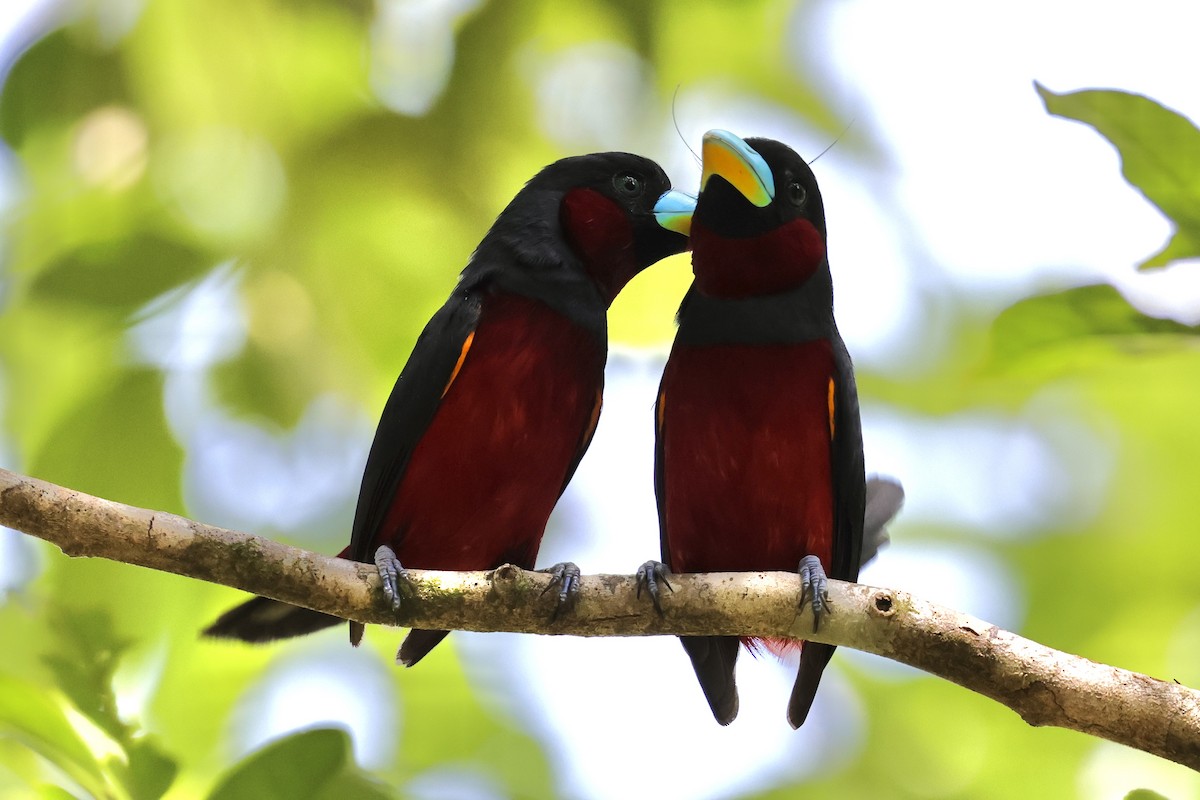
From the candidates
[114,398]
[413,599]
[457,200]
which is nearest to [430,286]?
[457,200]

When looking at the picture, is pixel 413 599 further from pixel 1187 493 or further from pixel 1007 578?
pixel 1187 493

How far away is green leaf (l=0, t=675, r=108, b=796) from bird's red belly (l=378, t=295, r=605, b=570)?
1089 millimetres

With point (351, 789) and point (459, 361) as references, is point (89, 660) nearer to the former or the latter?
point (351, 789)

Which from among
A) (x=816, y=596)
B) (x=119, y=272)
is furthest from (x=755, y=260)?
(x=119, y=272)

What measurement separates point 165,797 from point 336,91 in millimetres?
3621

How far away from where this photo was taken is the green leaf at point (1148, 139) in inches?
116

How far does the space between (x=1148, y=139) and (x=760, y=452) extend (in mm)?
1400

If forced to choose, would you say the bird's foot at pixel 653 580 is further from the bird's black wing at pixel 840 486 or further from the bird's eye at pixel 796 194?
the bird's eye at pixel 796 194

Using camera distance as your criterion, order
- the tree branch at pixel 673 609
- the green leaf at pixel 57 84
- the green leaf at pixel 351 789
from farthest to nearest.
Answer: the green leaf at pixel 57 84 → the green leaf at pixel 351 789 → the tree branch at pixel 673 609

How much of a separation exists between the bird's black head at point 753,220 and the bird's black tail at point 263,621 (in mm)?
1691

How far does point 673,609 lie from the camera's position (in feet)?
10.2

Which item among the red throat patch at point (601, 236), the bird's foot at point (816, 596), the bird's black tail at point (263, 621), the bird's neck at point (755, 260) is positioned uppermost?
the red throat patch at point (601, 236)

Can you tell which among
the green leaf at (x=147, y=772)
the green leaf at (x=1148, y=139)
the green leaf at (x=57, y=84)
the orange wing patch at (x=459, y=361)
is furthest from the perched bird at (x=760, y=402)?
the green leaf at (x=57, y=84)

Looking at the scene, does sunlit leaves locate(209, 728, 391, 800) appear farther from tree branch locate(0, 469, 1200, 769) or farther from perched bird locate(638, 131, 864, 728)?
perched bird locate(638, 131, 864, 728)
